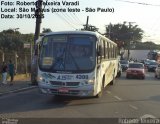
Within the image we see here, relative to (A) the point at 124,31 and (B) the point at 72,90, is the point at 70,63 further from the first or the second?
(A) the point at 124,31

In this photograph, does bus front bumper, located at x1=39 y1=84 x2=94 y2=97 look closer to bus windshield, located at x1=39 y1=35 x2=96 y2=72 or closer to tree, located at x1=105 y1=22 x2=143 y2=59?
bus windshield, located at x1=39 y1=35 x2=96 y2=72

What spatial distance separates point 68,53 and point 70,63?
0.46m

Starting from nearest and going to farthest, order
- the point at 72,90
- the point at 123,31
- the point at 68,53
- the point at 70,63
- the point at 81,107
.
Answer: the point at 81,107 → the point at 72,90 → the point at 70,63 → the point at 68,53 → the point at 123,31

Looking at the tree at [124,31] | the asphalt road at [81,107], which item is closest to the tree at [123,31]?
the tree at [124,31]

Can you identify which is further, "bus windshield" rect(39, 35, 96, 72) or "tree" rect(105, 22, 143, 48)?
"tree" rect(105, 22, 143, 48)

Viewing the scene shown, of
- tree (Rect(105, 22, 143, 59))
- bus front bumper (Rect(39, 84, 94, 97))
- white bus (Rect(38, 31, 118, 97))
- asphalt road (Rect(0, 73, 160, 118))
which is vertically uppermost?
tree (Rect(105, 22, 143, 59))

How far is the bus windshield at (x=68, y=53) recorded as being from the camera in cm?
1644

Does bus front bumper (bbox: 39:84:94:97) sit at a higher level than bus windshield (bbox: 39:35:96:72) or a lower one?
lower

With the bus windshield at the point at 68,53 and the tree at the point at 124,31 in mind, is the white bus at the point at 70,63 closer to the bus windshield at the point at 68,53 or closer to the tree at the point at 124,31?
the bus windshield at the point at 68,53

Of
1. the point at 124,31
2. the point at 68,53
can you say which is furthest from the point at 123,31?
the point at 68,53

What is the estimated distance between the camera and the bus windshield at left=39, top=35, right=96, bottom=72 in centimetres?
1644

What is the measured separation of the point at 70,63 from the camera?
16438mm

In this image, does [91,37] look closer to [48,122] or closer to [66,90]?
[66,90]

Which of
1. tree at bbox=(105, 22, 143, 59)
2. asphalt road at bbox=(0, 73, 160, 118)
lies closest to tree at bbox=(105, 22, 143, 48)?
tree at bbox=(105, 22, 143, 59)
